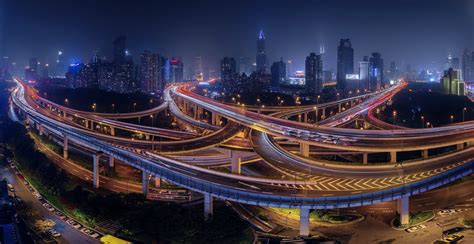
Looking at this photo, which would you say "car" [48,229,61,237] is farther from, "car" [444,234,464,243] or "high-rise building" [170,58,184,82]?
"high-rise building" [170,58,184,82]

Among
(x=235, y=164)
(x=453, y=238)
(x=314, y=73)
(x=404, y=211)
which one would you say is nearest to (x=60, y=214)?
(x=235, y=164)

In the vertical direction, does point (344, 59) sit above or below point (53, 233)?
above

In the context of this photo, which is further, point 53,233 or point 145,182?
point 145,182

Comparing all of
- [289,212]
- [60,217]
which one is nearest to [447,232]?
[289,212]

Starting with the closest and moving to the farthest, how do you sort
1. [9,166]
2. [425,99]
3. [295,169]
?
1. [295,169]
2. [9,166]
3. [425,99]

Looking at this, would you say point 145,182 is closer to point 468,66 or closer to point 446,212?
point 446,212

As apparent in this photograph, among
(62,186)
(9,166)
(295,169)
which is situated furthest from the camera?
(9,166)

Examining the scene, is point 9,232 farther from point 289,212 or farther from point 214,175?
point 289,212

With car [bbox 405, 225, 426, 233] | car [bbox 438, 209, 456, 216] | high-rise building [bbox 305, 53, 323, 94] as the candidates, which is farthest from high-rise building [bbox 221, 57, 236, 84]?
car [bbox 405, 225, 426, 233]
